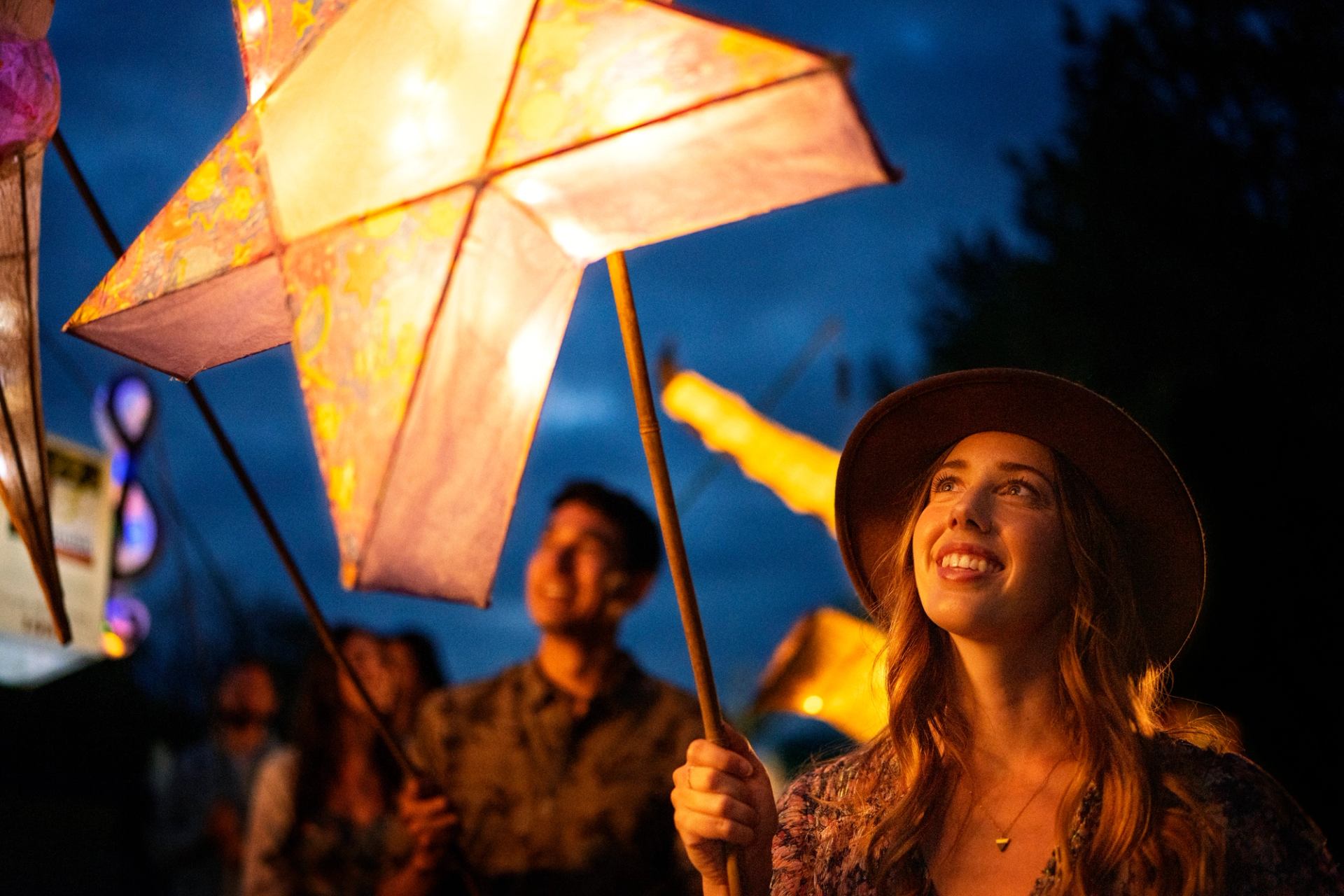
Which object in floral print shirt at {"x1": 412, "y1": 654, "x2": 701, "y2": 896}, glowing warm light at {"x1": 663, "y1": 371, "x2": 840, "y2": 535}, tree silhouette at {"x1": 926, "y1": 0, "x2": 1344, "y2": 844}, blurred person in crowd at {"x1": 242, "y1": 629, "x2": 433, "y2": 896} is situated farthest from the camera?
tree silhouette at {"x1": 926, "y1": 0, "x2": 1344, "y2": 844}

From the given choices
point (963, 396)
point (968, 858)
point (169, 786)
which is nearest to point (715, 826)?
point (968, 858)

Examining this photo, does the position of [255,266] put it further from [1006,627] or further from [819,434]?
[819,434]

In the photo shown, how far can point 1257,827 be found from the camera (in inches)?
69.4

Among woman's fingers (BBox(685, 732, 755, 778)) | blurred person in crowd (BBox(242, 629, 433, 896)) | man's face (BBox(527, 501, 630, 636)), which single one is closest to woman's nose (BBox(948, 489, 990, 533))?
woman's fingers (BBox(685, 732, 755, 778))

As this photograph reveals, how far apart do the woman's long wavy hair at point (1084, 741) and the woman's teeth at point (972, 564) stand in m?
0.16

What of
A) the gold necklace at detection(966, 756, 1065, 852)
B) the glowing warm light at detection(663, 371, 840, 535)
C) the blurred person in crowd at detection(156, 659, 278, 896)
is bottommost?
the blurred person in crowd at detection(156, 659, 278, 896)

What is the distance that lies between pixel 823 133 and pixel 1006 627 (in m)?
0.96

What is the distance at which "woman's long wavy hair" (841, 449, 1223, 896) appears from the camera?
1.75 m

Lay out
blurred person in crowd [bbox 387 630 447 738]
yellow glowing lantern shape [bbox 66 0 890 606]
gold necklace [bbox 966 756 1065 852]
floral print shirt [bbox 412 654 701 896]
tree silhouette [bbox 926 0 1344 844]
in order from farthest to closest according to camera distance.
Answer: tree silhouette [bbox 926 0 1344 844], blurred person in crowd [bbox 387 630 447 738], floral print shirt [bbox 412 654 701 896], gold necklace [bbox 966 756 1065 852], yellow glowing lantern shape [bbox 66 0 890 606]

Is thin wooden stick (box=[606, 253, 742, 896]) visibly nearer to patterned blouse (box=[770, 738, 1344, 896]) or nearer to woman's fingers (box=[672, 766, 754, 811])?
woman's fingers (box=[672, 766, 754, 811])

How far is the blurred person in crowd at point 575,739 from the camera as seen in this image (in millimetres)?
3074

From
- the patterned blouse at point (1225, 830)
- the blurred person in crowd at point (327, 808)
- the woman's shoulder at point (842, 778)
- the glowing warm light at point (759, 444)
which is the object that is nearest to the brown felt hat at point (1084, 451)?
the patterned blouse at point (1225, 830)

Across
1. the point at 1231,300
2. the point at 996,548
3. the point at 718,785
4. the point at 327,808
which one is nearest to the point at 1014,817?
the point at 996,548

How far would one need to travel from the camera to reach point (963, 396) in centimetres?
212
